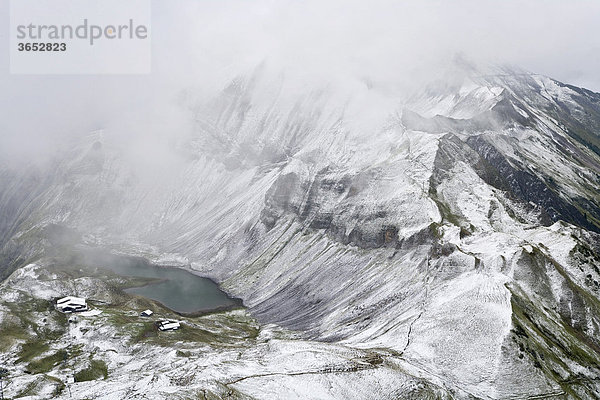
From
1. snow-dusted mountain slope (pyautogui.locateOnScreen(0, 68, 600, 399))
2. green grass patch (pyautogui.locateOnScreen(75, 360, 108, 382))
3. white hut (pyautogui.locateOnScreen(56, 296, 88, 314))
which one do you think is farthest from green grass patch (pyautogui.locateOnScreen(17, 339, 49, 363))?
snow-dusted mountain slope (pyautogui.locateOnScreen(0, 68, 600, 399))

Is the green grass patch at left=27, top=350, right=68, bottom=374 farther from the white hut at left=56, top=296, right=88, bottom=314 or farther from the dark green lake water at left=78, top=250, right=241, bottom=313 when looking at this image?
the dark green lake water at left=78, top=250, right=241, bottom=313

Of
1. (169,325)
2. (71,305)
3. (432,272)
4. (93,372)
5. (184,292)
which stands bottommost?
(184,292)

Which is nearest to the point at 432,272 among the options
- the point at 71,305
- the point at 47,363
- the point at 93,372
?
the point at 93,372

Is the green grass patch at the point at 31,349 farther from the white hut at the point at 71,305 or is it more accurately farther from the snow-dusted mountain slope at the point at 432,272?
the snow-dusted mountain slope at the point at 432,272

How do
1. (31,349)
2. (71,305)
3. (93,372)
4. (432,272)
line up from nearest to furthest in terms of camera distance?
(93,372), (31,349), (432,272), (71,305)

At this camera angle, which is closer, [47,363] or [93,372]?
[93,372]

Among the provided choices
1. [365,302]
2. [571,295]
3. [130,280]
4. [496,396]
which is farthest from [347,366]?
[130,280]

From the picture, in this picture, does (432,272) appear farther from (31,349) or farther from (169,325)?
(31,349)

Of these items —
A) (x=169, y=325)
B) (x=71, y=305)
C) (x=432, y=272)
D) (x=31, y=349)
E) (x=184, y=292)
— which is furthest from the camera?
(x=184, y=292)

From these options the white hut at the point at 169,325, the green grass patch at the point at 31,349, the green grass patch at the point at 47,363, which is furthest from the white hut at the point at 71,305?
the white hut at the point at 169,325
